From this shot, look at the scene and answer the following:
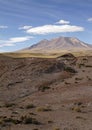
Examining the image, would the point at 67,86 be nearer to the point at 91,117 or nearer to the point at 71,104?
the point at 71,104

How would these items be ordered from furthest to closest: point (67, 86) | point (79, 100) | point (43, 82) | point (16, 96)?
1. point (43, 82)
2. point (67, 86)
3. point (16, 96)
4. point (79, 100)

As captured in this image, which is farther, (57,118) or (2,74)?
(2,74)

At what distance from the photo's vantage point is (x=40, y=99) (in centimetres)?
3588

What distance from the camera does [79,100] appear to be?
3366 cm

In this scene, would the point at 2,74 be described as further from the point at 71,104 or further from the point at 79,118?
the point at 79,118

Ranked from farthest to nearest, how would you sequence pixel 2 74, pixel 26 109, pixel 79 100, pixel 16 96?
pixel 2 74 → pixel 16 96 → pixel 79 100 → pixel 26 109

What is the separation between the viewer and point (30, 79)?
4984cm

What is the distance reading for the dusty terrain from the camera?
23.7m

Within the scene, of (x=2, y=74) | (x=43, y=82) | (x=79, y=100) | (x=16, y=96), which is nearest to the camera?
(x=79, y=100)

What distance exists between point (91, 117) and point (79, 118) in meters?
1.03

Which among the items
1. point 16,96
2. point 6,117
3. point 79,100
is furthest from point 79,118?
point 16,96

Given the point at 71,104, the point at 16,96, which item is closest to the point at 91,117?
the point at 71,104

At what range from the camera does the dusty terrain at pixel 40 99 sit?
77.9 feet

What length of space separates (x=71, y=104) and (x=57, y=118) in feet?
20.7
